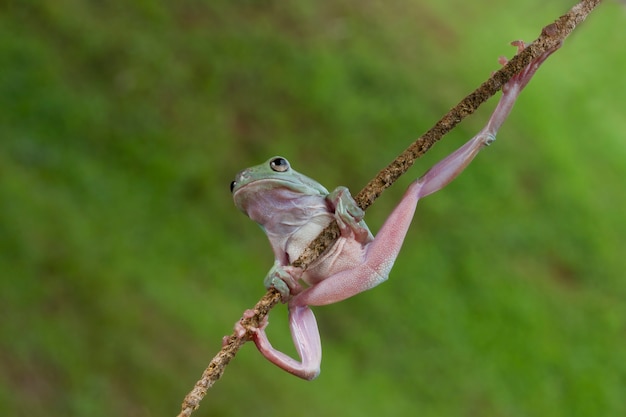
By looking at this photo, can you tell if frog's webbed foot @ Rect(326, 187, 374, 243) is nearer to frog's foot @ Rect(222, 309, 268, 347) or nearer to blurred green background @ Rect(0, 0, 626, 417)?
frog's foot @ Rect(222, 309, 268, 347)

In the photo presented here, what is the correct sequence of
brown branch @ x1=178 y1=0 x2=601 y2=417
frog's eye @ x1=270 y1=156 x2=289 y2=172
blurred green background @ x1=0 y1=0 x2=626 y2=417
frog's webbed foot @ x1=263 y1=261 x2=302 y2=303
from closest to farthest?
brown branch @ x1=178 y1=0 x2=601 y2=417, frog's webbed foot @ x1=263 y1=261 x2=302 y2=303, frog's eye @ x1=270 y1=156 x2=289 y2=172, blurred green background @ x1=0 y1=0 x2=626 y2=417

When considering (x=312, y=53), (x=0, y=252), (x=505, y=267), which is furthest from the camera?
(x=312, y=53)

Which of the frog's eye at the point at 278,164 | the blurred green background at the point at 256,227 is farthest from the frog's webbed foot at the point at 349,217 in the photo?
the blurred green background at the point at 256,227

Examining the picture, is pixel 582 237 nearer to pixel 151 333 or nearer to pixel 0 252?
pixel 151 333

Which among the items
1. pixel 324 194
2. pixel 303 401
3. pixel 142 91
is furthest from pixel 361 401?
pixel 324 194

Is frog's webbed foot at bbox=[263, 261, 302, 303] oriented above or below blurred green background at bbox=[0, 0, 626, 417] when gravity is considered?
below

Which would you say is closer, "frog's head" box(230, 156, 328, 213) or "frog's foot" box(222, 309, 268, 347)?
"frog's foot" box(222, 309, 268, 347)

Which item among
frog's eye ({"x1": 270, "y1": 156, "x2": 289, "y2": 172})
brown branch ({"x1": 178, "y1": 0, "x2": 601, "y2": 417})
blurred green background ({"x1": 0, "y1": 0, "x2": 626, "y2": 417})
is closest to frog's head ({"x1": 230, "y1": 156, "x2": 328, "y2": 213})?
frog's eye ({"x1": 270, "y1": 156, "x2": 289, "y2": 172})
